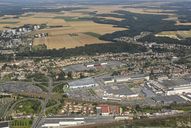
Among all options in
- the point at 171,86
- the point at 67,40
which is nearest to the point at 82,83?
the point at 171,86

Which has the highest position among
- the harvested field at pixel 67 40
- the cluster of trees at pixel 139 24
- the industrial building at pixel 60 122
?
the industrial building at pixel 60 122

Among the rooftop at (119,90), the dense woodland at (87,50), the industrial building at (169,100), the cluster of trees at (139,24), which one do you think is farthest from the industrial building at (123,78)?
the cluster of trees at (139,24)

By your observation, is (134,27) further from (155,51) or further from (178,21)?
(155,51)

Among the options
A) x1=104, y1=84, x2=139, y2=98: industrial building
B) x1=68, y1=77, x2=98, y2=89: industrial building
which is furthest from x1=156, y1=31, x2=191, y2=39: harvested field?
x1=104, y1=84, x2=139, y2=98: industrial building

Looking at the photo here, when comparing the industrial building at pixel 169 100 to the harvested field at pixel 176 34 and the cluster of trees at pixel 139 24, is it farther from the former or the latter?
the harvested field at pixel 176 34

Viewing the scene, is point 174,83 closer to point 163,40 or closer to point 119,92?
point 119,92

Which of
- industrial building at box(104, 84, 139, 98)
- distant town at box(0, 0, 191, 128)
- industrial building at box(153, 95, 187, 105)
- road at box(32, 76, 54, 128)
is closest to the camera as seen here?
road at box(32, 76, 54, 128)

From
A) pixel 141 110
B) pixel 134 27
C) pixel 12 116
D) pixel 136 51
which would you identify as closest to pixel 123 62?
pixel 136 51

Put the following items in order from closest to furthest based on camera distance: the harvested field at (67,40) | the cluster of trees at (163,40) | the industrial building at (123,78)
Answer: the industrial building at (123,78), the harvested field at (67,40), the cluster of trees at (163,40)

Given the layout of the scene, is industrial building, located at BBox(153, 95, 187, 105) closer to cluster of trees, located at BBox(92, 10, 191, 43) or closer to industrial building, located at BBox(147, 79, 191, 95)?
industrial building, located at BBox(147, 79, 191, 95)

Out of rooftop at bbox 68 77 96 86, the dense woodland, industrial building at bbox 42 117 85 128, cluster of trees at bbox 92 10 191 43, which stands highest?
industrial building at bbox 42 117 85 128

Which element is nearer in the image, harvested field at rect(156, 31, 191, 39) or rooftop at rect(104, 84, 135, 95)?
rooftop at rect(104, 84, 135, 95)
